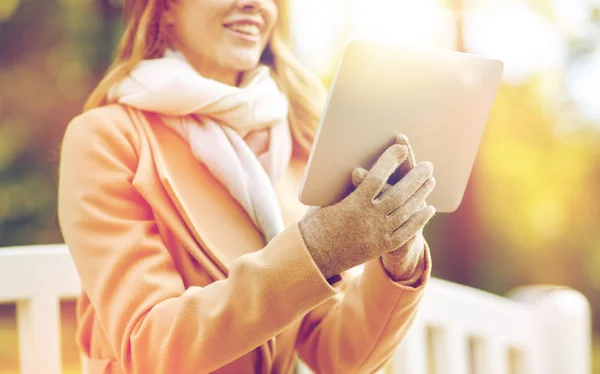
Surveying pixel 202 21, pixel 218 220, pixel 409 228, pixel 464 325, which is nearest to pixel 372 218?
pixel 409 228

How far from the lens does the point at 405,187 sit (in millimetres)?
667

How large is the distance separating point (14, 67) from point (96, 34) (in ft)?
1.33

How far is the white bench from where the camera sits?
3.18ft

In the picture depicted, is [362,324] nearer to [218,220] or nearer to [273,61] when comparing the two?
[218,220]

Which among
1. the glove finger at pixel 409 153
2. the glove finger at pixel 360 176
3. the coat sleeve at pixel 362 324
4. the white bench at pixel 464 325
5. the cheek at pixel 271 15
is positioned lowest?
the white bench at pixel 464 325

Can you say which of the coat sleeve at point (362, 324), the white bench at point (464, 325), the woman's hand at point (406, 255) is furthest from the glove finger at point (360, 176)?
the white bench at point (464, 325)

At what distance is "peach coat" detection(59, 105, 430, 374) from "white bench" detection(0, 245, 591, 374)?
0.41 ft

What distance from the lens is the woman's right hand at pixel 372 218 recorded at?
66 centimetres

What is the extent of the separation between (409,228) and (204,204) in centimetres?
27

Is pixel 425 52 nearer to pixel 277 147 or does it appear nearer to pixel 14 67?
pixel 277 147

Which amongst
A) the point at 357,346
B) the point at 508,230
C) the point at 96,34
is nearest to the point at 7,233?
the point at 96,34

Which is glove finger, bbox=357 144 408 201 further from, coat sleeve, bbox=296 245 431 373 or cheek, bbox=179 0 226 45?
cheek, bbox=179 0 226 45

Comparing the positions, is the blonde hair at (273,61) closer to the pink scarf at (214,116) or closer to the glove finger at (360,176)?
the pink scarf at (214,116)

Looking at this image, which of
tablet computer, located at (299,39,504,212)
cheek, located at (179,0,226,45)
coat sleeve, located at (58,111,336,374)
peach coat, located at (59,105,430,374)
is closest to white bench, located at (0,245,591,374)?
peach coat, located at (59,105,430,374)
